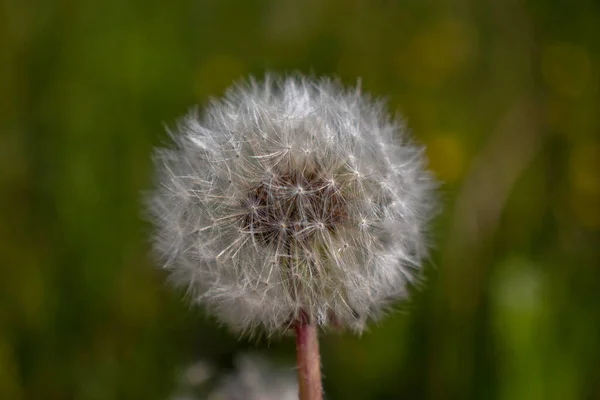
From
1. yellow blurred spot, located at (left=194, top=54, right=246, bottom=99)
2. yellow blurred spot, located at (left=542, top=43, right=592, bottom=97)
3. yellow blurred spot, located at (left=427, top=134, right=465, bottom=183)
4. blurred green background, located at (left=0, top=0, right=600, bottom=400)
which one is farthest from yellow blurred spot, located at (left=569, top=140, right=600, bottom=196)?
yellow blurred spot, located at (left=194, top=54, right=246, bottom=99)

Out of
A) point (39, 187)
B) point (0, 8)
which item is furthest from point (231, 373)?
point (0, 8)

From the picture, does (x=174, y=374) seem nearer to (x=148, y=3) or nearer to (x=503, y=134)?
(x=503, y=134)

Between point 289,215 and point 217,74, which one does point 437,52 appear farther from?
point 289,215

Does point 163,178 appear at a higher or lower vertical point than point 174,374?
higher

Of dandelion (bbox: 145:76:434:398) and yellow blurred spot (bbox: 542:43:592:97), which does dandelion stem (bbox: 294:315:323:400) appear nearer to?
dandelion (bbox: 145:76:434:398)

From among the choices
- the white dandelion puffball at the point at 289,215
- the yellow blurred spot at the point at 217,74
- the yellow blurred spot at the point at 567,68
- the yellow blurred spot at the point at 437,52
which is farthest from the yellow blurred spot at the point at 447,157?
the white dandelion puffball at the point at 289,215

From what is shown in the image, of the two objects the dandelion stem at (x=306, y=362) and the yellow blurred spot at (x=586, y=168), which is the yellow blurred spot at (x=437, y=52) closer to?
the yellow blurred spot at (x=586, y=168)

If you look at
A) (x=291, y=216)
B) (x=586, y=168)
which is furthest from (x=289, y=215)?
(x=586, y=168)
